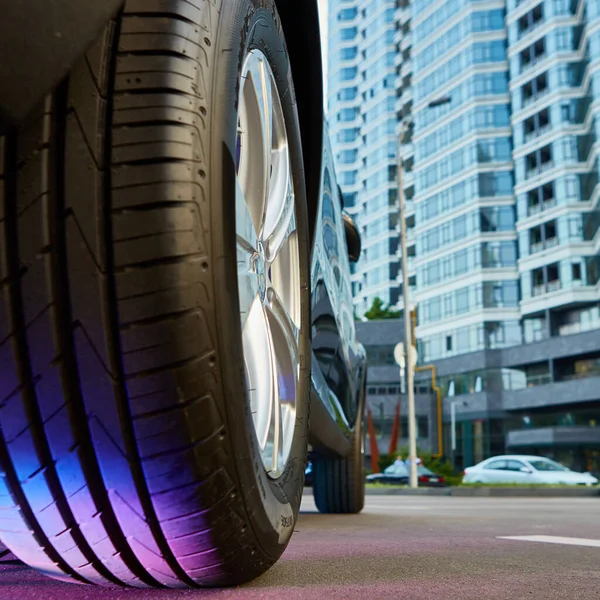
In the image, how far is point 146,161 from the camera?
1289 mm

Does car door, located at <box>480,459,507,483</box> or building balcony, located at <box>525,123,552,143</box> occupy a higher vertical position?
building balcony, located at <box>525,123,552,143</box>

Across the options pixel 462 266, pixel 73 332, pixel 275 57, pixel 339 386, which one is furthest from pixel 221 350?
pixel 462 266

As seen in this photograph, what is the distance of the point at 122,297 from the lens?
4.13ft

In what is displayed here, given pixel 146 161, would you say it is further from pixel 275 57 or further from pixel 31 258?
pixel 275 57

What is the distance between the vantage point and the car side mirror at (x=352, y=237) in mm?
4305

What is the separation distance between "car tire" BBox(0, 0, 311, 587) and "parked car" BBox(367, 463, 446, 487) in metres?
28.1

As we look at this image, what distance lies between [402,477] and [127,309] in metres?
33.3

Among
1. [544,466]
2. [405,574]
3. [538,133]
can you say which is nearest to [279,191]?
[405,574]

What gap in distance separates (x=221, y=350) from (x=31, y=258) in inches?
12.0

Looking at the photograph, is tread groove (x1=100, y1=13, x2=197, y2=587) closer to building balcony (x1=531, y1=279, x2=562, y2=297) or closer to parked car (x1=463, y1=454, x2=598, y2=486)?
parked car (x1=463, y1=454, x2=598, y2=486)

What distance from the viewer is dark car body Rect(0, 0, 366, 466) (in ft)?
3.98

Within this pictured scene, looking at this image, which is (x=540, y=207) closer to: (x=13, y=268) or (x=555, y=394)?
(x=555, y=394)

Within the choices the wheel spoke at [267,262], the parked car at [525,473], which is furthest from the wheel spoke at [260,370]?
the parked car at [525,473]

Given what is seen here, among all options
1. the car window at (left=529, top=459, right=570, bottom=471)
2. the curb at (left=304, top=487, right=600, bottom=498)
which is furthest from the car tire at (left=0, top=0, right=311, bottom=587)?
the car window at (left=529, top=459, right=570, bottom=471)
